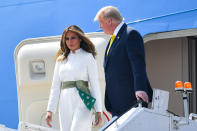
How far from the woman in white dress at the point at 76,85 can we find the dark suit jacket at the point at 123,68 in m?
0.26

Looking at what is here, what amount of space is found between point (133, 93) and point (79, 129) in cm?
48

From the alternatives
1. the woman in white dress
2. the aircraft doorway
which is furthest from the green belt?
the aircraft doorway


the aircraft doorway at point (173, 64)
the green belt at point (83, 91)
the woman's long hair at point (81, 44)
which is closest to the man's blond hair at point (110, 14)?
the woman's long hair at point (81, 44)

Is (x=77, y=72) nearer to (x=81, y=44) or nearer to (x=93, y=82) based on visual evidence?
(x=93, y=82)

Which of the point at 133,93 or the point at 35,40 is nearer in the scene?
the point at 133,93

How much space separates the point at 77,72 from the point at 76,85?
93 mm

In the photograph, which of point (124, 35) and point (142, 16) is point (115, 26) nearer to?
point (124, 35)

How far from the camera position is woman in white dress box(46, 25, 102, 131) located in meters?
2.66

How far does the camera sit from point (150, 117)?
208 cm

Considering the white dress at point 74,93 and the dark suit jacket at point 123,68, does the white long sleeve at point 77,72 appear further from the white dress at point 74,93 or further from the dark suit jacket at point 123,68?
the dark suit jacket at point 123,68

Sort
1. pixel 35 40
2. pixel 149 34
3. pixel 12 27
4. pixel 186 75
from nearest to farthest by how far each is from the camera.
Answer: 1. pixel 149 34
2. pixel 35 40
3. pixel 12 27
4. pixel 186 75

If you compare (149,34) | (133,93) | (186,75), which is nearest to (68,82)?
(133,93)

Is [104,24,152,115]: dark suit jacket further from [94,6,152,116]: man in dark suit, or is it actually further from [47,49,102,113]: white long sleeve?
[47,49,102,113]: white long sleeve

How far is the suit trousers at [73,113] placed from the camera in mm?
2637
